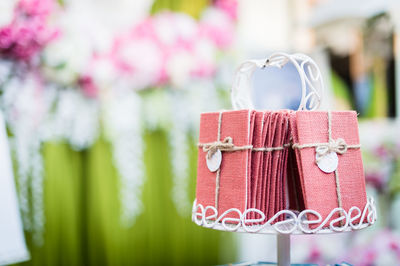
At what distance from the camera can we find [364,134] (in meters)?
2.21

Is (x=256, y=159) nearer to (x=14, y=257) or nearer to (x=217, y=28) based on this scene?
(x=14, y=257)

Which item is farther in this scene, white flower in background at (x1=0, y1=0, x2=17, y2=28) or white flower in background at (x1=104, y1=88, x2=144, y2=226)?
white flower in background at (x1=104, y1=88, x2=144, y2=226)

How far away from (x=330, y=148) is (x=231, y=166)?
0.22 meters

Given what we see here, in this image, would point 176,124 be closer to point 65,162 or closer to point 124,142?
point 124,142

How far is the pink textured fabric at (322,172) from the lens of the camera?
2.98ft

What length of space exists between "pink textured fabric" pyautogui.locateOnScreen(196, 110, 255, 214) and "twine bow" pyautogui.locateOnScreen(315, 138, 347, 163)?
0.15 meters

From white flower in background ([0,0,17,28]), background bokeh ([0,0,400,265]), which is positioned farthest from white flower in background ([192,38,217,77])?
white flower in background ([0,0,17,28])

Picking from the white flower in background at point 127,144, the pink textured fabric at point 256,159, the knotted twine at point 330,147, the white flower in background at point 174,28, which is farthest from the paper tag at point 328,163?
the white flower in background at point 174,28

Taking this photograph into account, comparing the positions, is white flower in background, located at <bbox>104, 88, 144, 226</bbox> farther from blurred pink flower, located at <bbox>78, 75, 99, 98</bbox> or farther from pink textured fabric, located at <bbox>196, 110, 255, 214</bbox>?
pink textured fabric, located at <bbox>196, 110, 255, 214</bbox>

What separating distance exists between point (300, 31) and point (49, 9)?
144 cm

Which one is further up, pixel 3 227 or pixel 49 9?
pixel 49 9

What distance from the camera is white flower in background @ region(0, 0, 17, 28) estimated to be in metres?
1.93

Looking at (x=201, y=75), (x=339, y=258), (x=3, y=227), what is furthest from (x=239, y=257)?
(x=3, y=227)

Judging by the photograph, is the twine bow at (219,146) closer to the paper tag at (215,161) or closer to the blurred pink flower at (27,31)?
the paper tag at (215,161)
